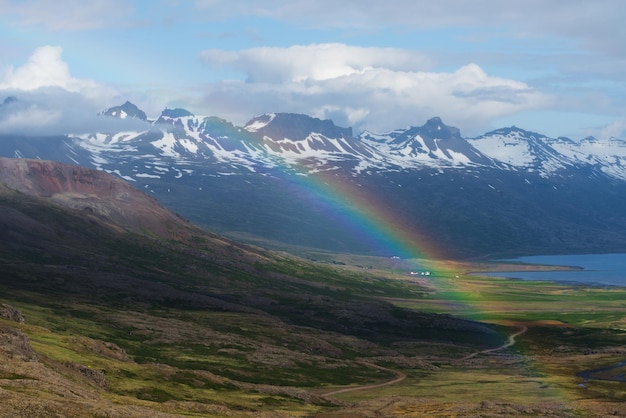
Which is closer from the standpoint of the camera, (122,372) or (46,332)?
(122,372)

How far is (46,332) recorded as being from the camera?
143m

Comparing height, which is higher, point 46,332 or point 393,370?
point 46,332

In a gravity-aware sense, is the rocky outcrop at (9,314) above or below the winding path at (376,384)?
above

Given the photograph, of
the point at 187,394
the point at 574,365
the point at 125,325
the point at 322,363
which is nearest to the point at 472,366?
the point at 574,365

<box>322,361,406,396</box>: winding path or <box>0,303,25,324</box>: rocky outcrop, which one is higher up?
<box>0,303,25,324</box>: rocky outcrop

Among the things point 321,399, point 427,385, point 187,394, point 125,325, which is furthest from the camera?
point 125,325

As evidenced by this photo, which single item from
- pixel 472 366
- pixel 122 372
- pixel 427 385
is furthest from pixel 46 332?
pixel 472 366

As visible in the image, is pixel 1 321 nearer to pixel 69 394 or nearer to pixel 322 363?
pixel 69 394

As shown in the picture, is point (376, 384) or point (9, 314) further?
point (376, 384)

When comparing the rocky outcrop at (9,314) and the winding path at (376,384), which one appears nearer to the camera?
the rocky outcrop at (9,314)

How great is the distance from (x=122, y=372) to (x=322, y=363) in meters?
64.7

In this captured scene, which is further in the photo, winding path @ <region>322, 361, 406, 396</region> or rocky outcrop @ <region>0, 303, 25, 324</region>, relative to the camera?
winding path @ <region>322, 361, 406, 396</region>

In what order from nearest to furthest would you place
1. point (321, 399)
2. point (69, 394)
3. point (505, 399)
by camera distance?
point (69, 394), point (321, 399), point (505, 399)

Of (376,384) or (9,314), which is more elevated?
(9,314)
